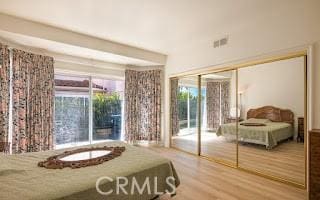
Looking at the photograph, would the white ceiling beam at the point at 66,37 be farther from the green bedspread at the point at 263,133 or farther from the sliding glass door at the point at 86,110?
the green bedspread at the point at 263,133

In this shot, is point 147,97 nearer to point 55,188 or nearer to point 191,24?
point 191,24

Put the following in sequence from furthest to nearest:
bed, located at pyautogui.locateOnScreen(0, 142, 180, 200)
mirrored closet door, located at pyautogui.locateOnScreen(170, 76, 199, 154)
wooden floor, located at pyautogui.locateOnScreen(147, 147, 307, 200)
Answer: mirrored closet door, located at pyautogui.locateOnScreen(170, 76, 199, 154)
wooden floor, located at pyautogui.locateOnScreen(147, 147, 307, 200)
bed, located at pyautogui.locateOnScreen(0, 142, 180, 200)

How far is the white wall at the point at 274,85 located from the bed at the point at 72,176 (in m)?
2.06

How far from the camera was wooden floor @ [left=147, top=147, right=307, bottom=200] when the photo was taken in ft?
7.82

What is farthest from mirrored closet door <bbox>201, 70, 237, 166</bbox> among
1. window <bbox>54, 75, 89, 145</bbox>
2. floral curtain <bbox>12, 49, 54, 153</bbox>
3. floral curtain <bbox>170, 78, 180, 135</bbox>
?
floral curtain <bbox>12, 49, 54, 153</bbox>

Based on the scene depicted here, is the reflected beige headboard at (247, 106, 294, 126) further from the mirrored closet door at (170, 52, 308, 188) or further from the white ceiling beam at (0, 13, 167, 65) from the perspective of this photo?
the white ceiling beam at (0, 13, 167, 65)

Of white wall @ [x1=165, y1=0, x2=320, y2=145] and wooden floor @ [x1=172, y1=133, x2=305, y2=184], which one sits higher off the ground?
white wall @ [x1=165, y1=0, x2=320, y2=145]

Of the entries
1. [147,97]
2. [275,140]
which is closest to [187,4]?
[275,140]

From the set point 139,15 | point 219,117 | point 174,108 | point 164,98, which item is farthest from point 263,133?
point 139,15

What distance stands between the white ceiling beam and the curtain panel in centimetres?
72

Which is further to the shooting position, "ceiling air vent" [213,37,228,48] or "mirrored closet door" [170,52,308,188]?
"ceiling air vent" [213,37,228,48]

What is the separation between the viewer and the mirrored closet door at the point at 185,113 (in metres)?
4.40

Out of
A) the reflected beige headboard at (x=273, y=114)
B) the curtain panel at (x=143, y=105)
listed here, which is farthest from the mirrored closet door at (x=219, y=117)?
the curtain panel at (x=143, y=105)

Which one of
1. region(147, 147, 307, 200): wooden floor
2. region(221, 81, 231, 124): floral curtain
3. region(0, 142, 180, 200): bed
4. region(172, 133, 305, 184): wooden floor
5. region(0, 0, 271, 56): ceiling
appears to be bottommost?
region(147, 147, 307, 200): wooden floor
